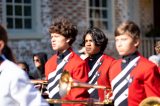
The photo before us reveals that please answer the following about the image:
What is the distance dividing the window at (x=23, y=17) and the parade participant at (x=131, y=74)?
881 cm

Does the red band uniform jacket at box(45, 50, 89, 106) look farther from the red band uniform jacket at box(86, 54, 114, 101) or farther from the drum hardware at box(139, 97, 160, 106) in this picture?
the drum hardware at box(139, 97, 160, 106)

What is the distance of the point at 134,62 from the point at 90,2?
444 inches

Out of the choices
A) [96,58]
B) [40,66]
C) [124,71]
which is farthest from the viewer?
[40,66]

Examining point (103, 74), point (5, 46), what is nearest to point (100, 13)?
point (103, 74)

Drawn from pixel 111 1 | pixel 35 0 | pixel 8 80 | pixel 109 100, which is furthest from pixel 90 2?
pixel 8 80

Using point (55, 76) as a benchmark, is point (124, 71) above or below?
above

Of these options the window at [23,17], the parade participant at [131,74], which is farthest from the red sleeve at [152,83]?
the window at [23,17]

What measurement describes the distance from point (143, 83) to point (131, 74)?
0.54ft

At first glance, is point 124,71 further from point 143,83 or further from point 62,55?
point 62,55

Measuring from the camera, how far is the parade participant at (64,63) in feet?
20.0

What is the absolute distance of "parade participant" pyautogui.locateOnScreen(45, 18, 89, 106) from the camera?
6082 mm

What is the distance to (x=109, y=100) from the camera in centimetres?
628

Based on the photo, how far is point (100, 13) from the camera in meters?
17.2

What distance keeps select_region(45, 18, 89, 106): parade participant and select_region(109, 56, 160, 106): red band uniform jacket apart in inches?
23.9
